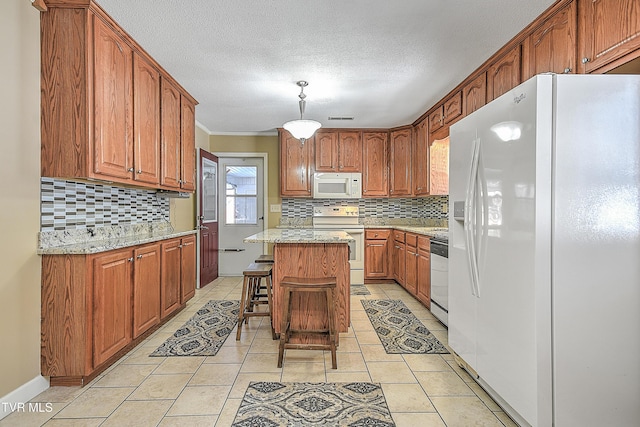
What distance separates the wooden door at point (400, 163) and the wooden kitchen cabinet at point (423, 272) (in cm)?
135

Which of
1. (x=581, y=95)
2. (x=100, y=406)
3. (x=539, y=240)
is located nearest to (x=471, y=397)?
(x=539, y=240)

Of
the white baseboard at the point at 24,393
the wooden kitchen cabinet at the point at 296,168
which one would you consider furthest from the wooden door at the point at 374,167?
the white baseboard at the point at 24,393

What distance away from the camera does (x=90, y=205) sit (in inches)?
101

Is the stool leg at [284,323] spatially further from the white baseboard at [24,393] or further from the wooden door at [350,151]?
the wooden door at [350,151]

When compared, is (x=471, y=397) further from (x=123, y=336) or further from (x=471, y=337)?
(x=123, y=336)

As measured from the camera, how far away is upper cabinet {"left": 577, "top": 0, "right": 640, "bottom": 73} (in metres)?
1.57

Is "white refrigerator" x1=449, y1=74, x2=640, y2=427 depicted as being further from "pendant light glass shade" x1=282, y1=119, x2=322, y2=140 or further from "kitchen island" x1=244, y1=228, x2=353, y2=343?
"pendant light glass shade" x1=282, y1=119, x2=322, y2=140

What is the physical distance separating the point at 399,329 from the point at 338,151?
2.90 metres

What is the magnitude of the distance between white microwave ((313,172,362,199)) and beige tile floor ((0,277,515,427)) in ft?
8.31

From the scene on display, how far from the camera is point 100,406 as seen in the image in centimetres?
184

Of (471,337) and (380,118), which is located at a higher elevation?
(380,118)

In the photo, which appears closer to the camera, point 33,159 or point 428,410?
point 428,410

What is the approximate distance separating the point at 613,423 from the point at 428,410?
31.2 inches

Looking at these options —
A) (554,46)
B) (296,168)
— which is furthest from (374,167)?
(554,46)
